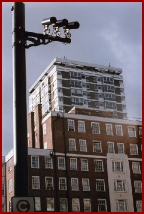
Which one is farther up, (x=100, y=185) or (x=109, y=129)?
(x=109, y=129)

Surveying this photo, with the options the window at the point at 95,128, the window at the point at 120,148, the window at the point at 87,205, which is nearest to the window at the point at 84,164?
the window at the point at 87,205

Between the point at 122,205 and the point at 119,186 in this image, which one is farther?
the point at 119,186

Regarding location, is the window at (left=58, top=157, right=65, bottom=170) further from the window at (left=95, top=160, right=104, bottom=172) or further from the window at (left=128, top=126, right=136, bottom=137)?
the window at (left=128, top=126, right=136, bottom=137)

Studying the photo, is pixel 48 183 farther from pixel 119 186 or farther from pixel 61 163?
pixel 119 186

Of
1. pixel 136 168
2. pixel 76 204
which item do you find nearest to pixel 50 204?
pixel 76 204

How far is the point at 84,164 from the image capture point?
212 ft

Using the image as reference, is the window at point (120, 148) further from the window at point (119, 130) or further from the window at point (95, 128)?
the window at point (95, 128)

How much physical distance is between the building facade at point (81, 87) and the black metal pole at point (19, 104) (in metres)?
104

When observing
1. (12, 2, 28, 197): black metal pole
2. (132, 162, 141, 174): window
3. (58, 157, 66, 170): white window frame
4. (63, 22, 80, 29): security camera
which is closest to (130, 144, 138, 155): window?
A: (132, 162, 141, 174): window

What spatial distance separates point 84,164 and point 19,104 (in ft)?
195

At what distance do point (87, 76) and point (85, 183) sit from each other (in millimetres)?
58696

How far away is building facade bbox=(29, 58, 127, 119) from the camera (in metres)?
114

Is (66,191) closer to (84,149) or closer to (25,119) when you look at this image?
(84,149)

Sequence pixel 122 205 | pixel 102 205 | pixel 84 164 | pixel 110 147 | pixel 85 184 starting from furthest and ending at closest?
1. pixel 110 147
2. pixel 84 164
3. pixel 122 205
4. pixel 85 184
5. pixel 102 205
